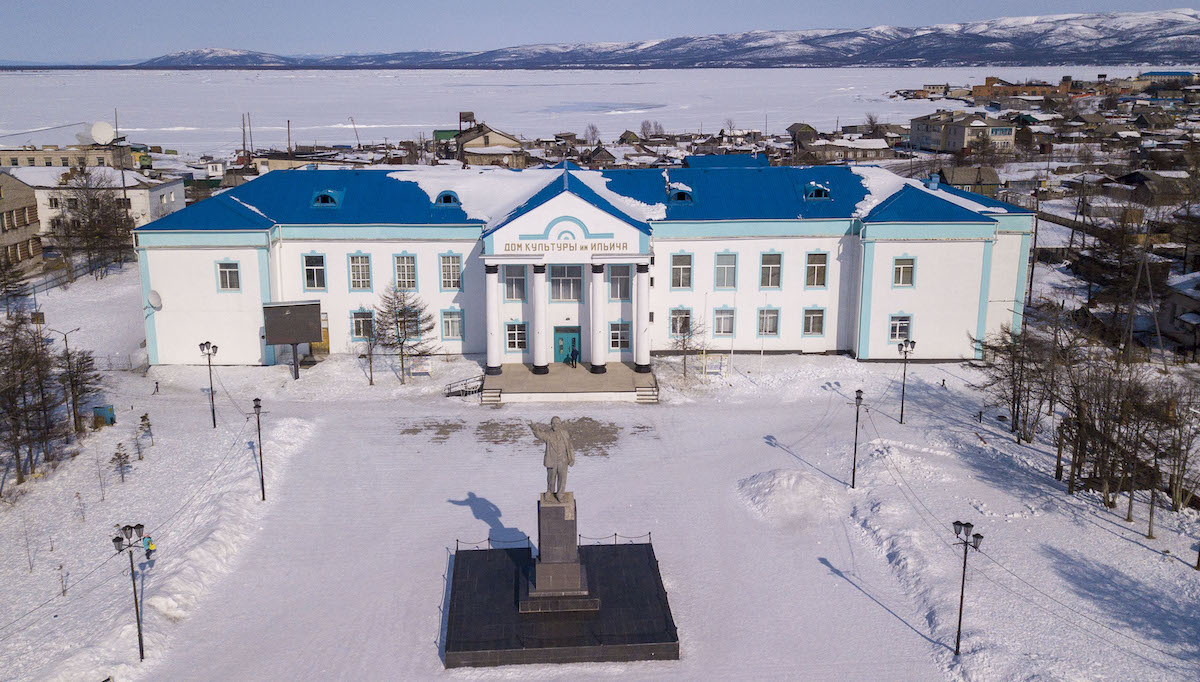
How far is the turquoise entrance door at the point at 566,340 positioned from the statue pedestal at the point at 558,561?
1918 cm

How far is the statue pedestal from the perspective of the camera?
2275 cm

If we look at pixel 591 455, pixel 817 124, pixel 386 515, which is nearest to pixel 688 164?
pixel 591 455

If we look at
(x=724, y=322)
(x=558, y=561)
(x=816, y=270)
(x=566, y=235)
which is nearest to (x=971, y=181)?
(x=816, y=270)

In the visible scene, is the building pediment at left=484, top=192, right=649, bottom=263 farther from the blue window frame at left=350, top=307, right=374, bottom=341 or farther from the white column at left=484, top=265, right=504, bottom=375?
the blue window frame at left=350, top=307, right=374, bottom=341

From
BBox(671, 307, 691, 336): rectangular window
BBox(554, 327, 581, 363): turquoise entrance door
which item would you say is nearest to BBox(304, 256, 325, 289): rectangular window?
BBox(554, 327, 581, 363): turquoise entrance door

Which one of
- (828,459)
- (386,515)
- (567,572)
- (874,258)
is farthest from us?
(874,258)

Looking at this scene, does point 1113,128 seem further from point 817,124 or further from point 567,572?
point 567,572

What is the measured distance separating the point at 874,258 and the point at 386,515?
2421 cm

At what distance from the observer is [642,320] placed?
131ft

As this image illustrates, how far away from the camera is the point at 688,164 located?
5894cm

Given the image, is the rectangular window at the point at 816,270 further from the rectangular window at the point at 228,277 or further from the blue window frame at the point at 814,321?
the rectangular window at the point at 228,277

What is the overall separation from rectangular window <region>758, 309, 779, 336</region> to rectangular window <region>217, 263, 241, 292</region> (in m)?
23.1

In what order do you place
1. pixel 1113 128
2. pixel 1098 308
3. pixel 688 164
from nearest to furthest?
pixel 1098 308
pixel 688 164
pixel 1113 128

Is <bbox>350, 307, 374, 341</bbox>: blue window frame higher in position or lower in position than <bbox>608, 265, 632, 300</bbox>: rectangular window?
lower
